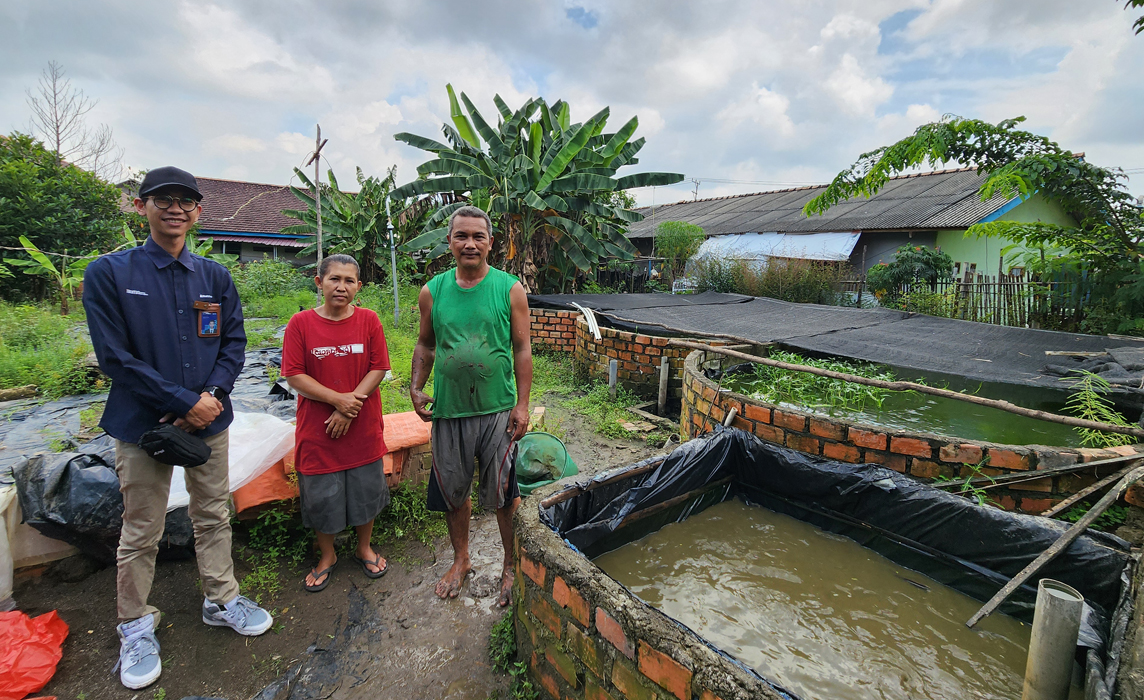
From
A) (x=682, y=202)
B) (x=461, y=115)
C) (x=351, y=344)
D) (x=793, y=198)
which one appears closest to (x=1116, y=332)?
(x=351, y=344)

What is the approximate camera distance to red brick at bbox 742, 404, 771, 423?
9.50 feet

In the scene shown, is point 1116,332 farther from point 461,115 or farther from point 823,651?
point 461,115

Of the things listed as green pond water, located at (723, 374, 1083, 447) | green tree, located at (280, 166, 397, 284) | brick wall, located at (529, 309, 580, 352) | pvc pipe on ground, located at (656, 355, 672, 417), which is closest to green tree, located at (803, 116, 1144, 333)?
green pond water, located at (723, 374, 1083, 447)

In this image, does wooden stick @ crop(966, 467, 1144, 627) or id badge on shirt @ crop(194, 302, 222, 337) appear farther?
id badge on shirt @ crop(194, 302, 222, 337)

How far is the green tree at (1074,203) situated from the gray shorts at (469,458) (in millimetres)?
6050

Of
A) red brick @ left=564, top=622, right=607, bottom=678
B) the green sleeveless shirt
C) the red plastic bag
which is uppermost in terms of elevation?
the green sleeveless shirt

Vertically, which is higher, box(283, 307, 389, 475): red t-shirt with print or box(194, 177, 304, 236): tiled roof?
box(194, 177, 304, 236): tiled roof

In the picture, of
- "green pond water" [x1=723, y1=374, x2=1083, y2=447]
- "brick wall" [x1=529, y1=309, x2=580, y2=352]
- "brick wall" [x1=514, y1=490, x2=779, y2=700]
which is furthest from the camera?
"brick wall" [x1=529, y1=309, x2=580, y2=352]

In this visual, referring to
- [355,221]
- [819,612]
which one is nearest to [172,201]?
[819,612]

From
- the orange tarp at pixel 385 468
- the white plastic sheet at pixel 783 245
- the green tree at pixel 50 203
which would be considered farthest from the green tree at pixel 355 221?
the orange tarp at pixel 385 468

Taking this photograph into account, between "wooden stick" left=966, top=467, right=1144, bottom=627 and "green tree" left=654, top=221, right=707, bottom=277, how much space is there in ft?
38.6

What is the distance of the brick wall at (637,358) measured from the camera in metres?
5.25

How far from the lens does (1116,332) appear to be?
17.3 feet

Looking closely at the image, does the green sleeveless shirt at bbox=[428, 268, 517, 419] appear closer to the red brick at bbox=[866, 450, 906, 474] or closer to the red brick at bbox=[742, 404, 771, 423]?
the red brick at bbox=[742, 404, 771, 423]
